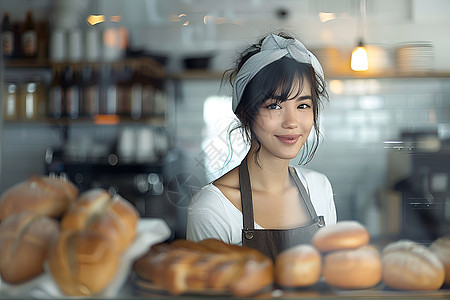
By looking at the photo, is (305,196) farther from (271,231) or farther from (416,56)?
(416,56)

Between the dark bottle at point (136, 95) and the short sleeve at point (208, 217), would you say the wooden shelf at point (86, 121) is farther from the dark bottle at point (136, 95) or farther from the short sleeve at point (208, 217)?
the short sleeve at point (208, 217)

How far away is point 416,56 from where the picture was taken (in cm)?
98

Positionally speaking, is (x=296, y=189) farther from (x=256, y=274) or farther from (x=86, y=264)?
(x=86, y=264)

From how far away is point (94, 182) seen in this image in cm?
84

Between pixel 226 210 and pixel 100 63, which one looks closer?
pixel 226 210

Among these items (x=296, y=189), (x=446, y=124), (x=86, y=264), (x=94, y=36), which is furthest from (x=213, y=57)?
(x=86, y=264)

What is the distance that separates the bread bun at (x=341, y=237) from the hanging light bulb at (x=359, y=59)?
46 centimetres

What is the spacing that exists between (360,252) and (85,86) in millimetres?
745

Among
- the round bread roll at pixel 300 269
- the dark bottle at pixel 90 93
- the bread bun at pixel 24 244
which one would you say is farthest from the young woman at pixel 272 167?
the dark bottle at pixel 90 93

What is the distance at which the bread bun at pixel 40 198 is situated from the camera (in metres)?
0.63

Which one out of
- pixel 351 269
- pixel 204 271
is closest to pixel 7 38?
pixel 204 271

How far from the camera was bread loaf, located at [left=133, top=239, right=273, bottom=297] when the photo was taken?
0.58 metres

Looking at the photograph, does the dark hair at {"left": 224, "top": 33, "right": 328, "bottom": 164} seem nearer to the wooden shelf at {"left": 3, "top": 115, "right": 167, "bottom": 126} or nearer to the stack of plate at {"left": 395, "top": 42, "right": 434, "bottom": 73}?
the stack of plate at {"left": 395, "top": 42, "right": 434, "bottom": 73}

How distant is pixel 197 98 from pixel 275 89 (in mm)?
288
